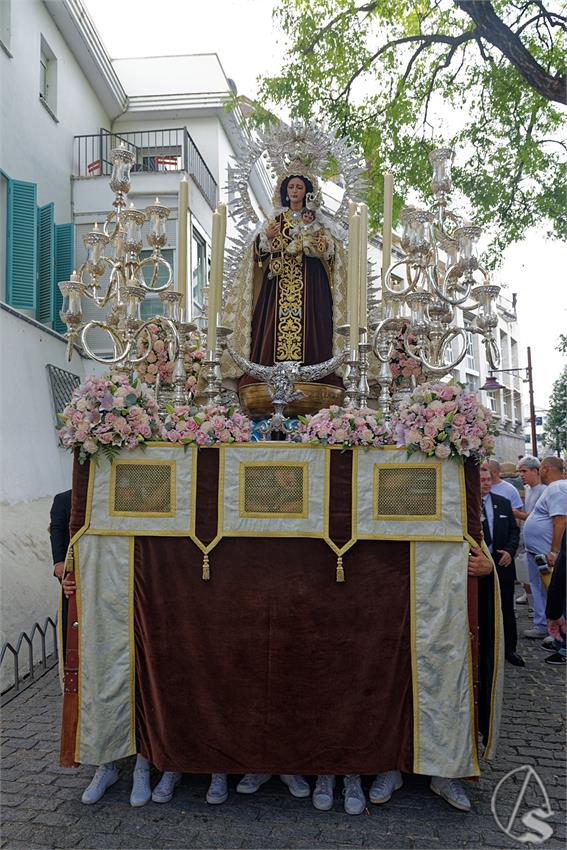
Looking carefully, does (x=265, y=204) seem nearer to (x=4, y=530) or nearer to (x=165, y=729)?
(x=4, y=530)

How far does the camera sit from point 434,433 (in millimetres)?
3477

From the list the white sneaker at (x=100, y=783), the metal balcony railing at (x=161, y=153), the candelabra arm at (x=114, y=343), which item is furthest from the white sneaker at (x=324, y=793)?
the metal balcony railing at (x=161, y=153)

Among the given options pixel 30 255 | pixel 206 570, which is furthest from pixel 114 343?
pixel 30 255

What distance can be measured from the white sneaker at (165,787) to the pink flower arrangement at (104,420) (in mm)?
1782

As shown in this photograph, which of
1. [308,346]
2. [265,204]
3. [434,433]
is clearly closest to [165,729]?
[434,433]

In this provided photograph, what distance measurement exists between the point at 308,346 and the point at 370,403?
0.86m

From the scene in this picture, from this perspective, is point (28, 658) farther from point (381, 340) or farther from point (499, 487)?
point (499, 487)

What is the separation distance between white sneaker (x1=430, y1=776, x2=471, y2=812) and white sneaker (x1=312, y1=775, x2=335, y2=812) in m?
0.54

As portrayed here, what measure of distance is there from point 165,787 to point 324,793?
0.85 meters

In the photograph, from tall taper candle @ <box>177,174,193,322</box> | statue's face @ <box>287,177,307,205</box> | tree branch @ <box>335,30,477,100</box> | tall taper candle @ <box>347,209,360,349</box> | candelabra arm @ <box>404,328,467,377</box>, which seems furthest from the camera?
tree branch @ <box>335,30,477,100</box>

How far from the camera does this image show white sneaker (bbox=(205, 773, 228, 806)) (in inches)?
138

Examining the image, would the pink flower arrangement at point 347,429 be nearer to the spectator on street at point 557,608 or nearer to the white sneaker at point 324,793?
the white sneaker at point 324,793

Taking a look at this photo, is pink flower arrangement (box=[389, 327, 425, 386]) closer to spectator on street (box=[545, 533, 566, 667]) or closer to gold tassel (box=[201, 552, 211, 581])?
spectator on street (box=[545, 533, 566, 667])

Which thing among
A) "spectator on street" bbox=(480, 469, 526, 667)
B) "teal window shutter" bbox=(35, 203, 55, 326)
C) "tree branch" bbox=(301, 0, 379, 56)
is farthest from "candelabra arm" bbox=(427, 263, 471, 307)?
"teal window shutter" bbox=(35, 203, 55, 326)
